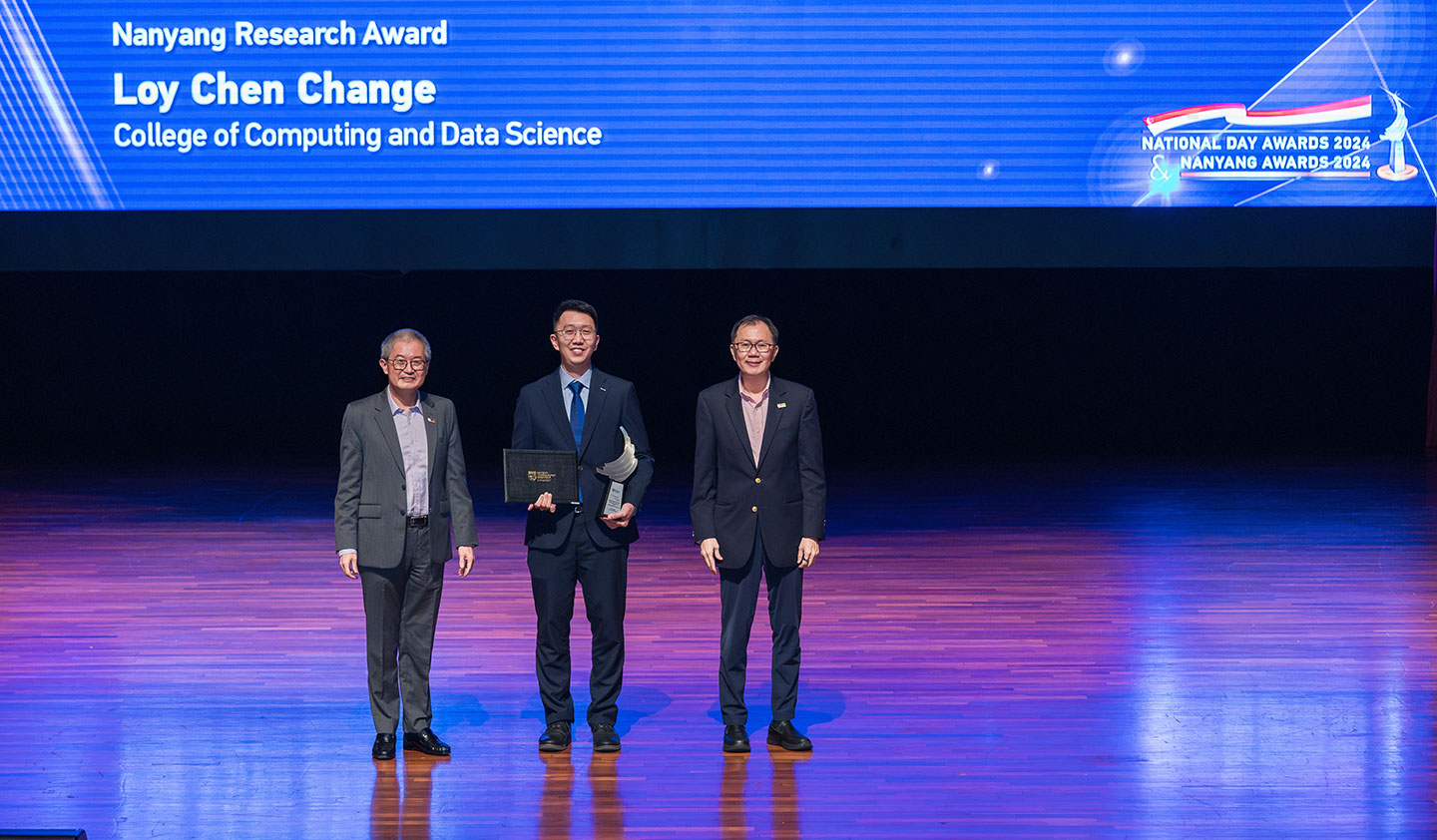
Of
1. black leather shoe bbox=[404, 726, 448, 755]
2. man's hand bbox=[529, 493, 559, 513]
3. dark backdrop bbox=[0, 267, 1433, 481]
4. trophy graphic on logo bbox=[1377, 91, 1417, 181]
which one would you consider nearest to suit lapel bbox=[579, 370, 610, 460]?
man's hand bbox=[529, 493, 559, 513]

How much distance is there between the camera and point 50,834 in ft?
8.02

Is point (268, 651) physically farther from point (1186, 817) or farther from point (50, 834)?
point (1186, 817)

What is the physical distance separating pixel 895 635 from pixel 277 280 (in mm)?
8148

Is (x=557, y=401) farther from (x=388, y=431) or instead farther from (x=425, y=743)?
(x=425, y=743)

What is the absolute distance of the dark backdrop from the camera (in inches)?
451

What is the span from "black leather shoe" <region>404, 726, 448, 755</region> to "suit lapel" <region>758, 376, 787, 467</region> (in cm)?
109

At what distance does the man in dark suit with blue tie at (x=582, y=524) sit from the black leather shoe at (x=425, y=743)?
0.26 metres

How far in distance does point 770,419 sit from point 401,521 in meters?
0.96

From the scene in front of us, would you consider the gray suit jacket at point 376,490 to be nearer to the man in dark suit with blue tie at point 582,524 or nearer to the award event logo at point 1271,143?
the man in dark suit with blue tie at point 582,524

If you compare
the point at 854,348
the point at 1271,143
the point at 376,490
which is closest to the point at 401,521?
the point at 376,490

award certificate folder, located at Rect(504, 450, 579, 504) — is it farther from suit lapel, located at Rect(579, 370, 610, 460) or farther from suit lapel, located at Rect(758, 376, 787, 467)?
suit lapel, located at Rect(758, 376, 787, 467)

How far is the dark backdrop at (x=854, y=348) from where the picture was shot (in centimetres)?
1145

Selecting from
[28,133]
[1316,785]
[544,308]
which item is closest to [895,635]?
[1316,785]

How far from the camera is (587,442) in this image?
3516 mm
